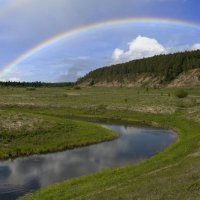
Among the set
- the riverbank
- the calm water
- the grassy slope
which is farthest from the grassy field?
the calm water

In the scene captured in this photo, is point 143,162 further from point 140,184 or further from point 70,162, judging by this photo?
point 140,184

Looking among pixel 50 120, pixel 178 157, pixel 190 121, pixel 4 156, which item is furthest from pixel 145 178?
pixel 190 121

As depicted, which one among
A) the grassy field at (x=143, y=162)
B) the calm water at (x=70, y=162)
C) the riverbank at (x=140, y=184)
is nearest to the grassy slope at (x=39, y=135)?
the grassy field at (x=143, y=162)

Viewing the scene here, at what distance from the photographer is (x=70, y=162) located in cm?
4294

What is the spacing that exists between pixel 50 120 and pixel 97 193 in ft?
124

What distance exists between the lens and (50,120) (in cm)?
6341

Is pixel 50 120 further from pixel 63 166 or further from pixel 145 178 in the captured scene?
pixel 145 178

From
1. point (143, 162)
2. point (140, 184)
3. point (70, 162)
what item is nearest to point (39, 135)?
point (70, 162)

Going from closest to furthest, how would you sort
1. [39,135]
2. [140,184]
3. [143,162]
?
[140,184]
[143,162]
[39,135]

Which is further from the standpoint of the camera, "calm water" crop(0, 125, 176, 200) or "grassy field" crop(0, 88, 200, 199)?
"calm water" crop(0, 125, 176, 200)

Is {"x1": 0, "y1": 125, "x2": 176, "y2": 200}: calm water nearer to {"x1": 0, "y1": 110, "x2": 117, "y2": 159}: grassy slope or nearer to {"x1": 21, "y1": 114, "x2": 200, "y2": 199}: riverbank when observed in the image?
{"x1": 0, "y1": 110, "x2": 117, "y2": 159}: grassy slope

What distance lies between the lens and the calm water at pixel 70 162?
34375 millimetres

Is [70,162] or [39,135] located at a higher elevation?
[39,135]

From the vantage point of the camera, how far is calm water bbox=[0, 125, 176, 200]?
113ft
